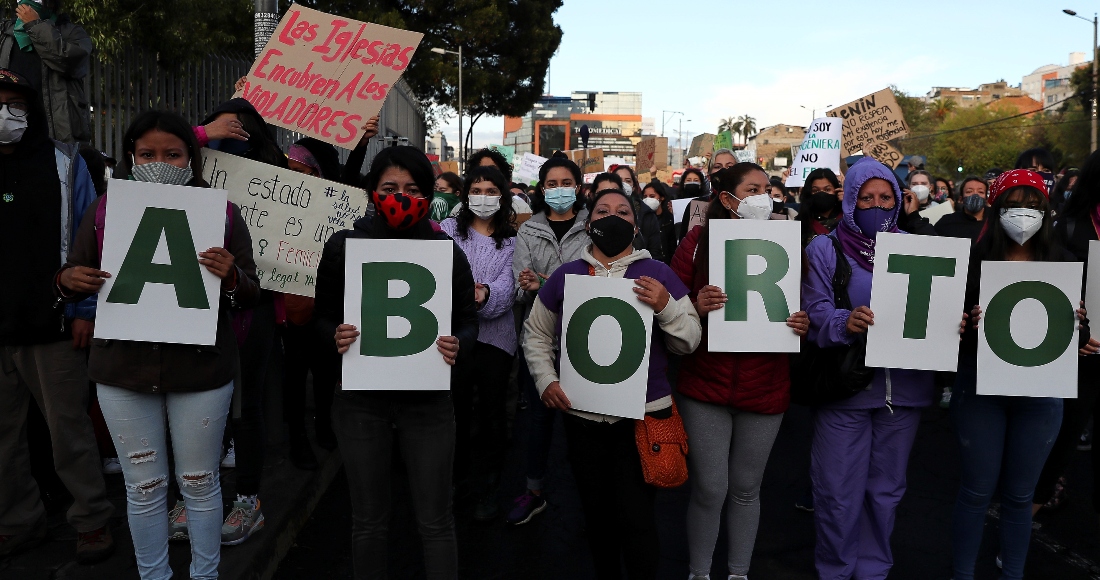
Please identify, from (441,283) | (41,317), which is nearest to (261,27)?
(41,317)

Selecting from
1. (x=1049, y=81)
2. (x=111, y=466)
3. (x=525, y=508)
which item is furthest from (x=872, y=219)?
(x=1049, y=81)

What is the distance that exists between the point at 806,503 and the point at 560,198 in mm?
2332

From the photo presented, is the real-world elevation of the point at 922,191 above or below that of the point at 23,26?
below

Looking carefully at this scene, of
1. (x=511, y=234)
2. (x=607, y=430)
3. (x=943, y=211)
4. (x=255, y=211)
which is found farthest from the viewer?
(x=943, y=211)

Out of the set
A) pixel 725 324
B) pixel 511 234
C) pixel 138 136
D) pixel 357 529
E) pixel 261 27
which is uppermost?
pixel 261 27

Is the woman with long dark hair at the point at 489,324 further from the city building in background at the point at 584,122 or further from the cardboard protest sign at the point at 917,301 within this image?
the city building in background at the point at 584,122

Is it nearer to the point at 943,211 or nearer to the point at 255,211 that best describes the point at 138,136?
the point at 255,211

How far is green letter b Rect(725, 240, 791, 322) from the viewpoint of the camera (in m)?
3.64

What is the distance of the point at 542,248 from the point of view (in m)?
4.90

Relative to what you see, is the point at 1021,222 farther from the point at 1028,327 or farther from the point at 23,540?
the point at 23,540

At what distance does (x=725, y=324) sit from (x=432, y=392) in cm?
128

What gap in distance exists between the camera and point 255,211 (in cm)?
443

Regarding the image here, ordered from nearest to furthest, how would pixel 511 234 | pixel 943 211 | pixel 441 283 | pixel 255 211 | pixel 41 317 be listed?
pixel 441 283 → pixel 41 317 → pixel 255 211 → pixel 511 234 → pixel 943 211

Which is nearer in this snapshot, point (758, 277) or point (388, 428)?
point (388, 428)
